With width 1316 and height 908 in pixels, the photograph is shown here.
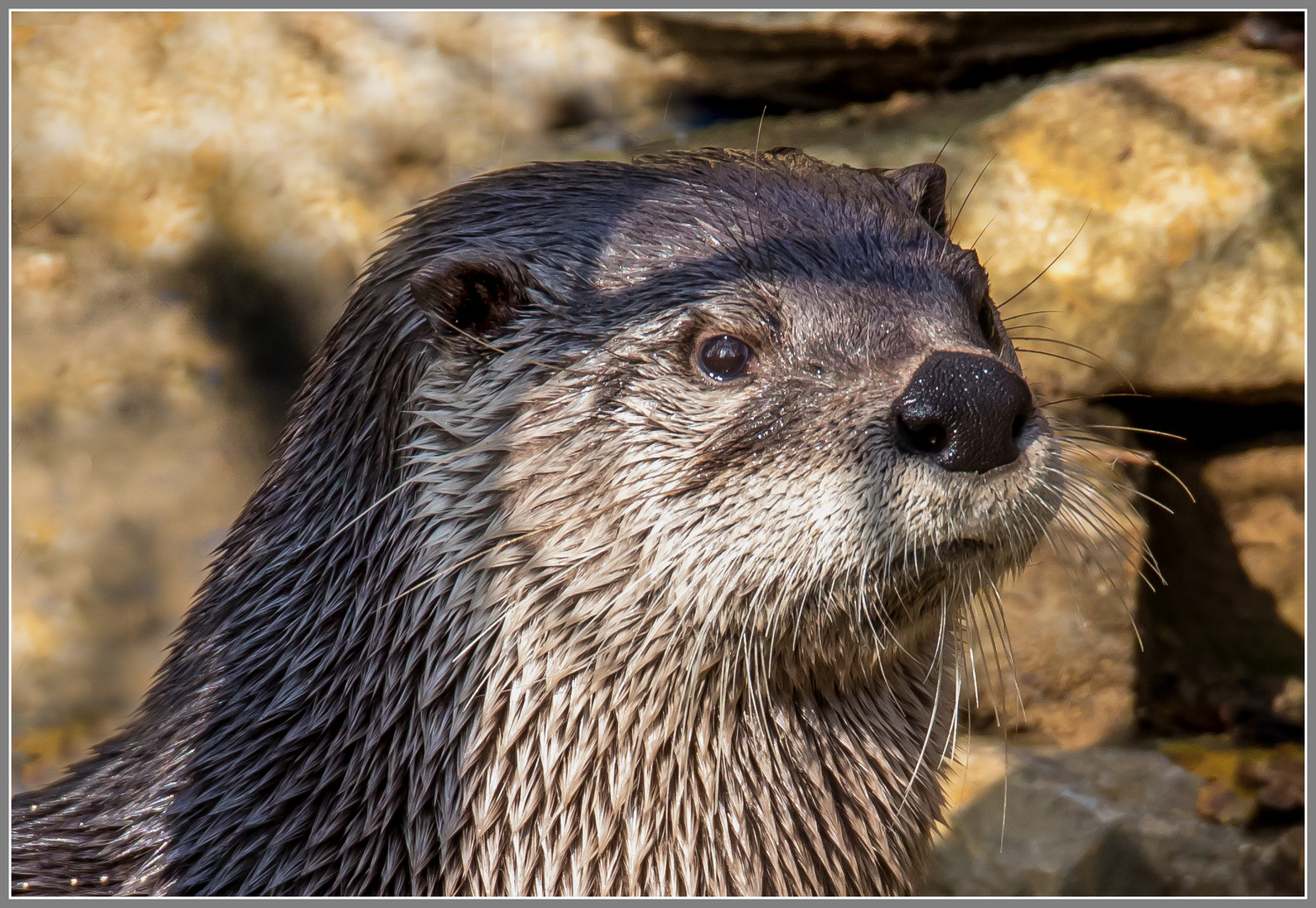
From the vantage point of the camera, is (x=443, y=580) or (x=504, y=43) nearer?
(x=443, y=580)

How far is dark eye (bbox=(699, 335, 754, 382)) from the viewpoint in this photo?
1.38 meters

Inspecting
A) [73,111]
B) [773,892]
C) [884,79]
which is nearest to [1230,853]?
[773,892]

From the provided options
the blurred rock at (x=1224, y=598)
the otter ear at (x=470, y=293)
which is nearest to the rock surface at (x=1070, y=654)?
the blurred rock at (x=1224, y=598)

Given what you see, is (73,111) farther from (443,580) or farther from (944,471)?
(944,471)

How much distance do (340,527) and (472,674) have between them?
0.88 feet

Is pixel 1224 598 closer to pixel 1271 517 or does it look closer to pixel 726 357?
pixel 1271 517

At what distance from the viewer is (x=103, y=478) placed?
2922mm

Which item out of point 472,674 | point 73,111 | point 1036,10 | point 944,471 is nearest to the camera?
point 944,471

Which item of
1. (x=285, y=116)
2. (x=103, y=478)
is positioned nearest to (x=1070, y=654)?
(x=285, y=116)

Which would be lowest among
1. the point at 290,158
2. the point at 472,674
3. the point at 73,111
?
the point at 472,674

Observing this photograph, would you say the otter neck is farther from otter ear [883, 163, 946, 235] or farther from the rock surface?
the rock surface

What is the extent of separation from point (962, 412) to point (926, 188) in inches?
24.8

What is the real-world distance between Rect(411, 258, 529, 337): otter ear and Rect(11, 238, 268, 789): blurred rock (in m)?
1.69

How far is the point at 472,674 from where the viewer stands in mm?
1438
